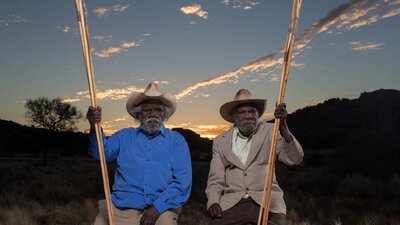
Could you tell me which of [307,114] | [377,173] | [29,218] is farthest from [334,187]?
[307,114]

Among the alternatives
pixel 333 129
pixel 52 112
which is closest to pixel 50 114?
pixel 52 112

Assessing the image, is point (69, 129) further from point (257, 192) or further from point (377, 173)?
point (257, 192)

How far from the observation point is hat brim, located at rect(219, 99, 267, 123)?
14.8 feet

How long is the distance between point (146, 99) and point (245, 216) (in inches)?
59.7

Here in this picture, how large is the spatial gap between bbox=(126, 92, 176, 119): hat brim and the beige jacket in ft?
2.23

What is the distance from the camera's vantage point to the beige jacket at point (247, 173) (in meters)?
4.38

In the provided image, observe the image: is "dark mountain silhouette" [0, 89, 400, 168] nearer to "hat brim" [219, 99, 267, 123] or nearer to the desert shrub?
the desert shrub

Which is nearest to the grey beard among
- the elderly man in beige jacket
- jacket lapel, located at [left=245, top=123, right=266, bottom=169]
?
the elderly man in beige jacket

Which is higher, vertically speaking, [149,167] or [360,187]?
[149,167]

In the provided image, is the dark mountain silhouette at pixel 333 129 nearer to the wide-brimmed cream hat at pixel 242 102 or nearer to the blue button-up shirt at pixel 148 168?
the wide-brimmed cream hat at pixel 242 102

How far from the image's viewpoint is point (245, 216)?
4285 millimetres

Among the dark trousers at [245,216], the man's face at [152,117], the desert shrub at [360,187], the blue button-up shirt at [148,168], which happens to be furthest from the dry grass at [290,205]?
the man's face at [152,117]

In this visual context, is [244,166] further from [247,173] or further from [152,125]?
[152,125]

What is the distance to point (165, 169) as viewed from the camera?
4.36 metres
